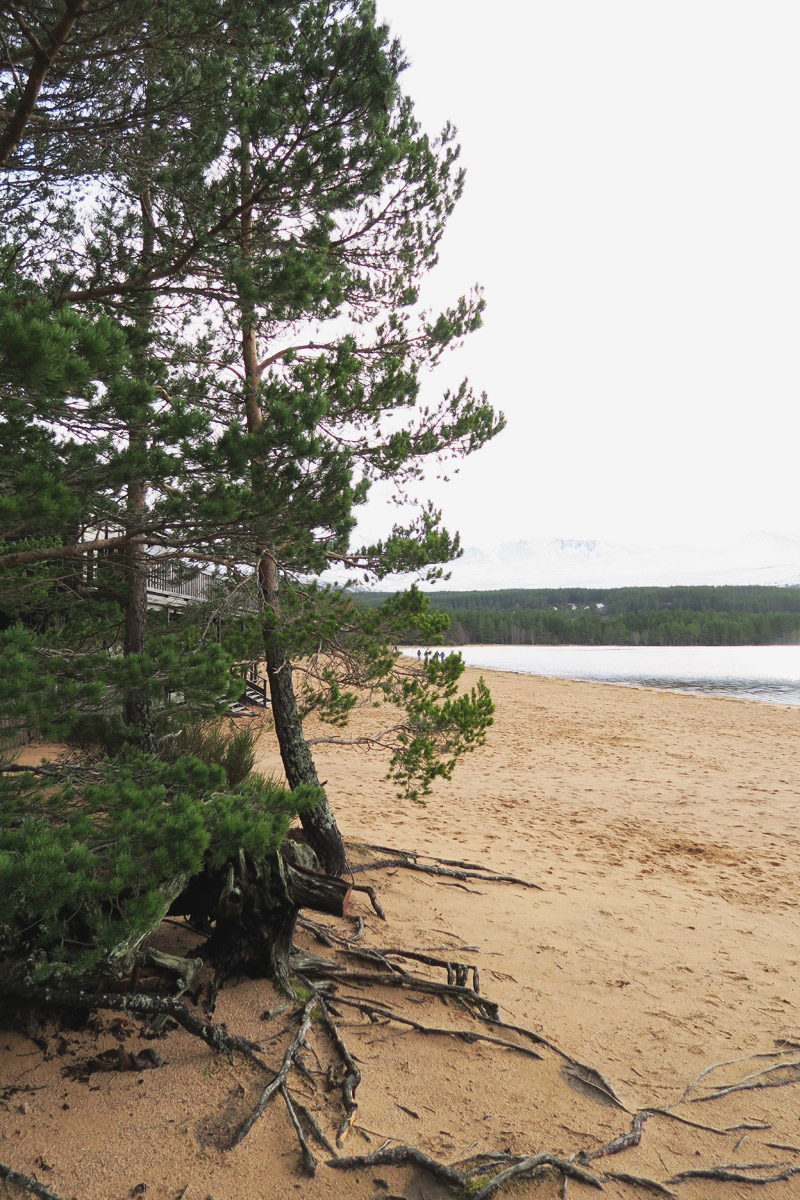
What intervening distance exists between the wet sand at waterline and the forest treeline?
81.3 meters

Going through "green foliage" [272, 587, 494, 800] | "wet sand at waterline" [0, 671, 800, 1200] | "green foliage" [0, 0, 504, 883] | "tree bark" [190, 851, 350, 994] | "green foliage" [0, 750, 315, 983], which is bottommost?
"wet sand at waterline" [0, 671, 800, 1200]

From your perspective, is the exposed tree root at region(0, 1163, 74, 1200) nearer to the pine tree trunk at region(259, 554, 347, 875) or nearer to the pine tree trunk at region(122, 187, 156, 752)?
the pine tree trunk at region(122, 187, 156, 752)

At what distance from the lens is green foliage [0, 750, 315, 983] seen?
92.6 inches

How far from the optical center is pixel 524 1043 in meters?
3.91

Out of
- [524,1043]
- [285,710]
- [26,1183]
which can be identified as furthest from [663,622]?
[26,1183]

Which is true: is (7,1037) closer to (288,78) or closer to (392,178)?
(288,78)

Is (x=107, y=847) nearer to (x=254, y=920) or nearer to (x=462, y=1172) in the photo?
(x=254, y=920)

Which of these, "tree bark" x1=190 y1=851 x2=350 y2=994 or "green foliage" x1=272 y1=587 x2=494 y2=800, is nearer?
"tree bark" x1=190 y1=851 x2=350 y2=994

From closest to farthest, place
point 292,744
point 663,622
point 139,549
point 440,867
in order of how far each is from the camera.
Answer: point 139,549, point 292,744, point 440,867, point 663,622

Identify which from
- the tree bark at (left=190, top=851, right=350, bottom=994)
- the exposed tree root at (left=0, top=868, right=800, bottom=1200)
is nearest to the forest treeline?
the exposed tree root at (left=0, top=868, right=800, bottom=1200)

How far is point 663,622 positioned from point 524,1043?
112 m

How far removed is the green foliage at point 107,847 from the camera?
7.72ft

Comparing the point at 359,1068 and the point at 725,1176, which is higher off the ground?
the point at 359,1068

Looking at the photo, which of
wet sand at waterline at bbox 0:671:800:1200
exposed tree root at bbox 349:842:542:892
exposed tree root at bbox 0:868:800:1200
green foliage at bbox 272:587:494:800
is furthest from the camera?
exposed tree root at bbox 349:842:542:892
